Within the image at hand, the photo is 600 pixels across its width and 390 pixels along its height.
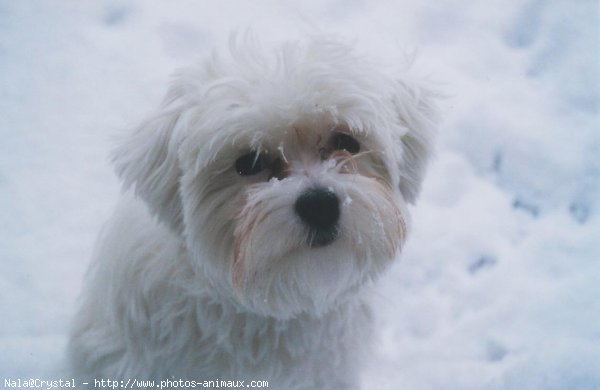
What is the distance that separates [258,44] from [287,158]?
36 cm

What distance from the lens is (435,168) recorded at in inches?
130

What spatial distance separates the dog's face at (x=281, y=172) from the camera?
1739mm

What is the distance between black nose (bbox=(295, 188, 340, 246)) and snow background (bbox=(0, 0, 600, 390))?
2.25 feet

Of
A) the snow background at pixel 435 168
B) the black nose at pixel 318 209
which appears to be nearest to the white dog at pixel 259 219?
the black nose at pixel 318 209

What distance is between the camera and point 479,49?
12.2ft

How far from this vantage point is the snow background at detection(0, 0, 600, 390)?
273cm

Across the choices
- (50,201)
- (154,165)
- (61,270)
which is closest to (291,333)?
Answer: (154,165)

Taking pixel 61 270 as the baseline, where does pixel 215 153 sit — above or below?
above

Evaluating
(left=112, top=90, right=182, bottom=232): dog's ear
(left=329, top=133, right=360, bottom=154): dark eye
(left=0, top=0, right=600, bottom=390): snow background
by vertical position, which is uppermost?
(left=329, top=133, right=360, bottom=154): dark eye

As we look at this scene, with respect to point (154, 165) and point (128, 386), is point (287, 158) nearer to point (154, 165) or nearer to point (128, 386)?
Result: point (154, 165)

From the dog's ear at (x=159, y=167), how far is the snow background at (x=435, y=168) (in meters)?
0.84

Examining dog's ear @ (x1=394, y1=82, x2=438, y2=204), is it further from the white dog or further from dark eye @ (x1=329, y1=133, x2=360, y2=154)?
dark eye @ (x1=329, y1=133, x2=360, y2=154)

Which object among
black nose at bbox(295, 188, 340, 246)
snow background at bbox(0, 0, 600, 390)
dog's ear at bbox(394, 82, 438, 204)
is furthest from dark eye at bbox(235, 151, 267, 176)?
snow background at bbox(0, 0, 600, 390)

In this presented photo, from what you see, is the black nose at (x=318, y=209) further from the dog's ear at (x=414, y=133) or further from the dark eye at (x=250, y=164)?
the dog's ear at (x=414, y=133)
